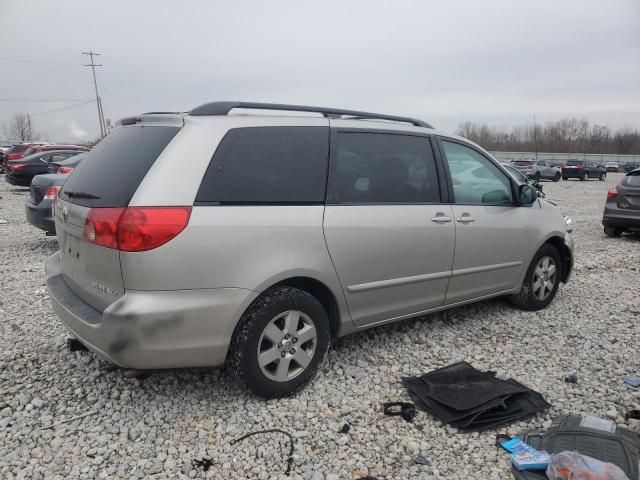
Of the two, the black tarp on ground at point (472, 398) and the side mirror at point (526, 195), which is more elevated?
the side mirror at point (526, 195)

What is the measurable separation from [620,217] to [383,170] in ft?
27.6

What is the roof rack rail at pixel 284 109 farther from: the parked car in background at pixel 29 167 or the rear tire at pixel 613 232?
the parked car in background at pixel 29 167

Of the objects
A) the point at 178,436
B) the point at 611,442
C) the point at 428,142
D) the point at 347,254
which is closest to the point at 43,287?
the point at 178,436

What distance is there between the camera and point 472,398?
3.28 m

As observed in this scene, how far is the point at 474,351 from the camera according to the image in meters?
4.19

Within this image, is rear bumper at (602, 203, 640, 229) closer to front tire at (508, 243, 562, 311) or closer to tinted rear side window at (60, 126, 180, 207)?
front tire at (508, 243, 562, 311)

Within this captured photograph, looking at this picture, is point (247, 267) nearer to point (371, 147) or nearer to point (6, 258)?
point (371, 147)

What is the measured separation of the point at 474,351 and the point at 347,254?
1572 millimetres

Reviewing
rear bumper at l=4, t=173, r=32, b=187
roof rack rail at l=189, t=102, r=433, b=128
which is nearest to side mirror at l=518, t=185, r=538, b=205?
roof rack rail at l=189, t=102, r=433, b=128

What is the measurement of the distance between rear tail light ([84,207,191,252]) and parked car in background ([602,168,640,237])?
990 centimetres

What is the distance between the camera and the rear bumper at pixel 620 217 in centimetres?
989

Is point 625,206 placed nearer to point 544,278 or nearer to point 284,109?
point 544,278

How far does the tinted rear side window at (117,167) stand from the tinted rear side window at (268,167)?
0.35 metres

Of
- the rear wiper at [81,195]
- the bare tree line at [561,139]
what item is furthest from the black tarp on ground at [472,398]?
the bare tree line at [561,139]
